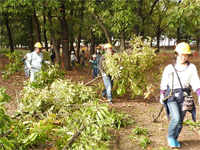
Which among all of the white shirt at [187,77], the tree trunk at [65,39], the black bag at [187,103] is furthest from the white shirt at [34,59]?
the tree trunk at [65,39]

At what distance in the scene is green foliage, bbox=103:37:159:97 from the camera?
257 inches

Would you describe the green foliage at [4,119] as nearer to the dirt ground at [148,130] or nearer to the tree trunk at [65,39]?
the dirt ground at [148,130]

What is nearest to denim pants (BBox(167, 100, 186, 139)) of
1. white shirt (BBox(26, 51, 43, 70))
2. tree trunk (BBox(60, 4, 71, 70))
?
white shirt (BBox(26, 51, 43, 70))

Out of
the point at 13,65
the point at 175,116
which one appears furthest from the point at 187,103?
the point at 13,65

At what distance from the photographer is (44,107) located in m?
4.89

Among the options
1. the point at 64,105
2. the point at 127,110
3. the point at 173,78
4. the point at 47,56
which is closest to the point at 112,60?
the point at 127,110

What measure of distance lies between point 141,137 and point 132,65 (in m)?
2.70

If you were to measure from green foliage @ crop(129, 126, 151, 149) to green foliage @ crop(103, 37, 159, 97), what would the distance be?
2105 mm

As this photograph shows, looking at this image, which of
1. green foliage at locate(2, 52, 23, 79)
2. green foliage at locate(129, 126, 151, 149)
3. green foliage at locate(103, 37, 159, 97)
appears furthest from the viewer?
green foliage at locate(2, 52, 23, 79)

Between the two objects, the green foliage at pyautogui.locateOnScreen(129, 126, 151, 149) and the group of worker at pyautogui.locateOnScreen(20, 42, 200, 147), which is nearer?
the group of worker at pyautogui.locateOnScreen(20, 42, 200, 147)

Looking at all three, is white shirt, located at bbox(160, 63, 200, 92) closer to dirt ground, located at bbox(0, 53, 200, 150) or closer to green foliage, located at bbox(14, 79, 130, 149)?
dirt ground, located at bbox(0, 53, 200, 150)

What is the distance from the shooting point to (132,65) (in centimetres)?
665

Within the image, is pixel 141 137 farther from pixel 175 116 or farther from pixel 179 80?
pixel 179 80

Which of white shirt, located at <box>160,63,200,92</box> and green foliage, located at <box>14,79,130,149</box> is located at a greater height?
white shirt, located at <box>160,63,200,92</box>
